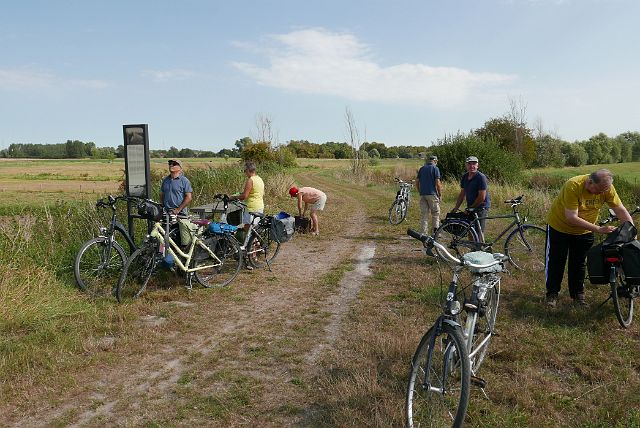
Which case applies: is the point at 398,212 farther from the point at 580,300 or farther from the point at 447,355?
the point at 447,355

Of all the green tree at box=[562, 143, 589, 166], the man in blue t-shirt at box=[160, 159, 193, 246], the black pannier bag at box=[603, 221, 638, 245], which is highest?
the green tree at box=[562, 143, 589, 166]

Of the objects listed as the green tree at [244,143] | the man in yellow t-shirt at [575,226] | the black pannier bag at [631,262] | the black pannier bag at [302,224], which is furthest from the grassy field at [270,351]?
the green tree at [244,143]

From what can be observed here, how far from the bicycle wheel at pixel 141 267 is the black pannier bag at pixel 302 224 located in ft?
17.8

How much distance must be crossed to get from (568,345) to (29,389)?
15.5ft

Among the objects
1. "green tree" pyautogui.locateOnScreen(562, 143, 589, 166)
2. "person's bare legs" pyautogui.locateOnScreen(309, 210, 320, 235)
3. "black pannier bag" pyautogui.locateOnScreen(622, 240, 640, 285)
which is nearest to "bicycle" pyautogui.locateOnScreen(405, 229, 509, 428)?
"black pannier bag" pyautogui.locateOnScreen(622, 240, 640, 285)

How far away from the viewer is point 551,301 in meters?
5.76

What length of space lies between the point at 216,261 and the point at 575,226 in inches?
185

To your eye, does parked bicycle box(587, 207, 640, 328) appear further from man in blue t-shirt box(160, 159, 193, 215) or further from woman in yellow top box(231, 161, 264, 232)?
man in blue t-shirt box(160, 159, 193, 215)

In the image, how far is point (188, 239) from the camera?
22.2 feet

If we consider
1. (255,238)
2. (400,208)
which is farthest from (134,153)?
(400,208)

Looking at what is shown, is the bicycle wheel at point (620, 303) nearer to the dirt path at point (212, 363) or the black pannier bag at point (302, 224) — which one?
the dirt path at point (212, 363)

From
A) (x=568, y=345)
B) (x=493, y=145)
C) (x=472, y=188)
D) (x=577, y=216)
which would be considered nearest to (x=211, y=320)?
(x=568, y=345)

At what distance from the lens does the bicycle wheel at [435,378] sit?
3012 mm

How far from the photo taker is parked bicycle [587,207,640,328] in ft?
15.9
